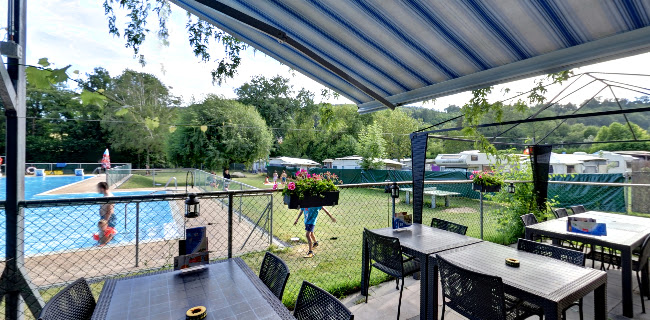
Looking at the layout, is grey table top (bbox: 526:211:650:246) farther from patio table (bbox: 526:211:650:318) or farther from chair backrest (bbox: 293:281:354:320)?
chair backrest (bbox: 293:281:354:320)

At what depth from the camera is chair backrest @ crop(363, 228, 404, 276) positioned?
246 centimetres

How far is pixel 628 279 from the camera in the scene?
8.52 feet

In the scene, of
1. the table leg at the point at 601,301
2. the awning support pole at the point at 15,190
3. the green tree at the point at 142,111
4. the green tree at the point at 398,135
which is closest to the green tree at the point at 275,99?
the green tree at the point at 142,111

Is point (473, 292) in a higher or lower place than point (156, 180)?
higher

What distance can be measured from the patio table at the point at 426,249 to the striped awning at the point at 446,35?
4.54 feet

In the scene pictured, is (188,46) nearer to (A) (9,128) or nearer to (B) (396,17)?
(A) (9,128)

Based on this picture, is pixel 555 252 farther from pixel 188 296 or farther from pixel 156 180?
pixel 156 180

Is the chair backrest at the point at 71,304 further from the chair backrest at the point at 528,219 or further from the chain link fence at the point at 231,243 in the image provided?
the chair backrest at the point at 528,219

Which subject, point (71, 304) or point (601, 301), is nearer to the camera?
point (71, 304)

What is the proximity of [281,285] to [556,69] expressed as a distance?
7.33 feet

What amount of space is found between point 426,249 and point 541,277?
0.79 m

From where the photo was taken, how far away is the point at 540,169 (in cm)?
462

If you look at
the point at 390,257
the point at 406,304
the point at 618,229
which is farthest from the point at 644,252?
the point at 390,257

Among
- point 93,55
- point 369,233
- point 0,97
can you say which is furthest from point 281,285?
point 93,55
